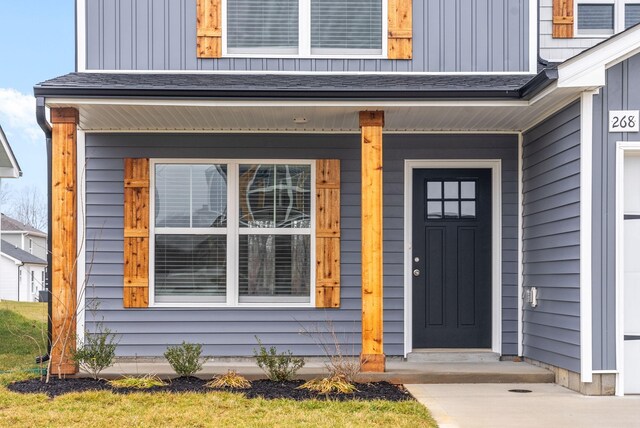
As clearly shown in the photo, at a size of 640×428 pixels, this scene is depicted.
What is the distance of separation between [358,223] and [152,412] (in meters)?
3.29

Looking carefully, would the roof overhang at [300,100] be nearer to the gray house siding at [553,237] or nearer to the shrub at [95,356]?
the gray house siding at [553,237]

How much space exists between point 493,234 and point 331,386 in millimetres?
2804

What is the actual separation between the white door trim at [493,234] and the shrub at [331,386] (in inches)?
66.5

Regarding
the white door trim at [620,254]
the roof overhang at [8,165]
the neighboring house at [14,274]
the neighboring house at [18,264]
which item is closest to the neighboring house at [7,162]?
the roof overhang at [8,165]

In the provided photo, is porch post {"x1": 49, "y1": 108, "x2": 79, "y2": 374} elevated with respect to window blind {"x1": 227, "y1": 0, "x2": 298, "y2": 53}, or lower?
lower

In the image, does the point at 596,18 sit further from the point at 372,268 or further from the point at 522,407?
the point at 522,407

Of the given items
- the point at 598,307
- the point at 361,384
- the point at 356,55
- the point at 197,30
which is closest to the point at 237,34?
the point at 197,30

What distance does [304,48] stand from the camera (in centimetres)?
788

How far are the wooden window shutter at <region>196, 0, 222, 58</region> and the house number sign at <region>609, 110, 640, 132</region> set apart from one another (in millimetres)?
4011

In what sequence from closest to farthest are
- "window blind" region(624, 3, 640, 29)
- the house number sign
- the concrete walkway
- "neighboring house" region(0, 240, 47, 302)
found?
the concrete walkway < the house number sign < "window blind" region(624, 3, 640, 29) < "neighboring house" region(0, 240, 47, 302)

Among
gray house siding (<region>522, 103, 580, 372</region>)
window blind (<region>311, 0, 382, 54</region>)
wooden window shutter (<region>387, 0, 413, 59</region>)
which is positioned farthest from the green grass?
gray house siding (<region>522, 103, 580, 372</region>)

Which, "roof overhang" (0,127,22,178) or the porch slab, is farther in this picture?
"roof overhang" (0,127,22,178)

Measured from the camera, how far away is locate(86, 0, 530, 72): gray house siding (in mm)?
7777

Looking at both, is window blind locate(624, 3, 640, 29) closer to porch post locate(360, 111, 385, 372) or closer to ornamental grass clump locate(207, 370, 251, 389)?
porch post locate(360, 111, 385, 372)
